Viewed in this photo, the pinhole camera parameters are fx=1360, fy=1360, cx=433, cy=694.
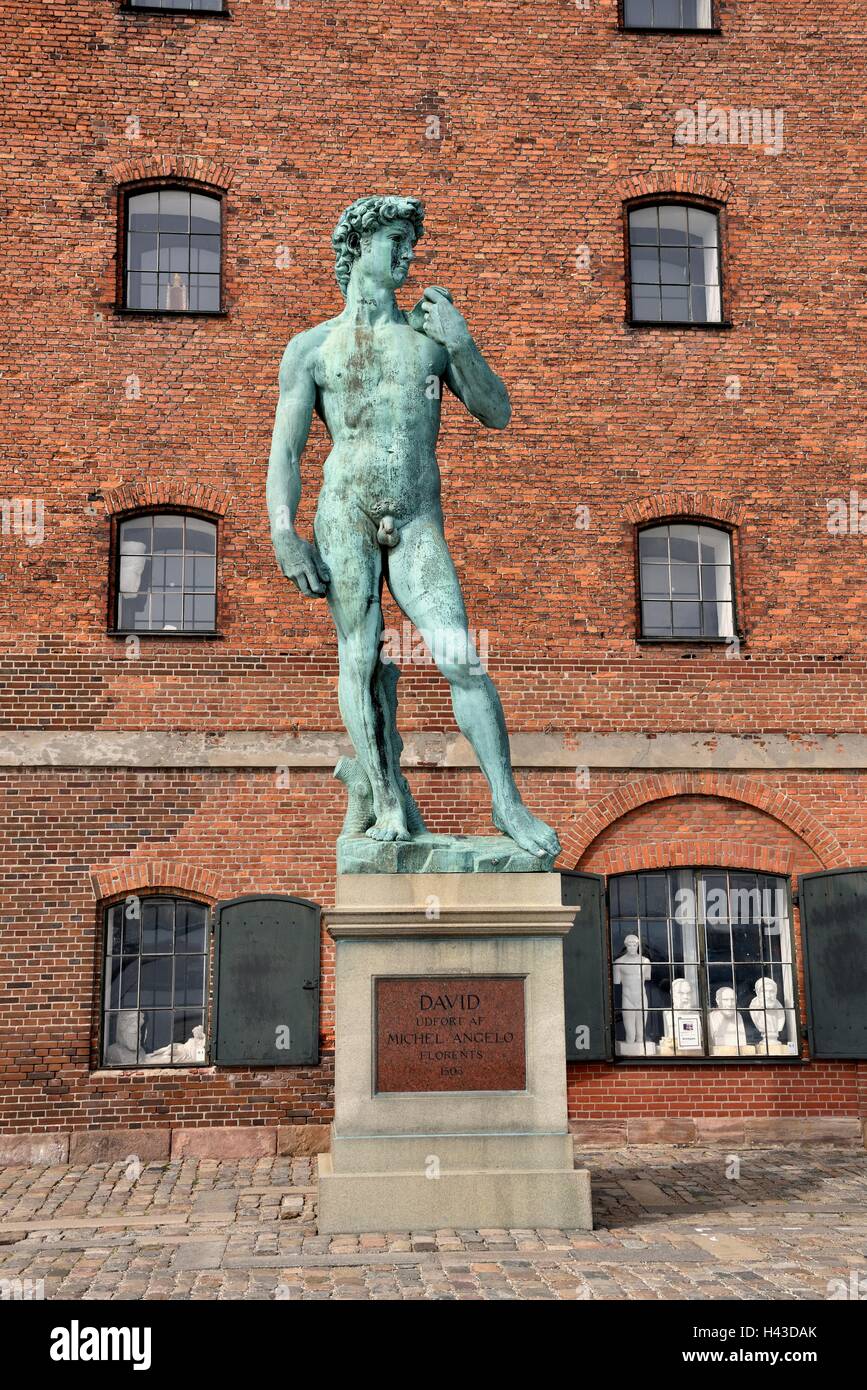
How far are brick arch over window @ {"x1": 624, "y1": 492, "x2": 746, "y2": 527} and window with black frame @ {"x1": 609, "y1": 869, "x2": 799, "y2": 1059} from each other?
3138mm

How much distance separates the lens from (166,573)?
11.9 metres

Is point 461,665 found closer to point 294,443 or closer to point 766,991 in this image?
point 294,443

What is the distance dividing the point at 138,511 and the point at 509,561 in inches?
129

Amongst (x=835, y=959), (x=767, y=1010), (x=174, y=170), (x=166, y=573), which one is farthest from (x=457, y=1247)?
(x=174, y=170)

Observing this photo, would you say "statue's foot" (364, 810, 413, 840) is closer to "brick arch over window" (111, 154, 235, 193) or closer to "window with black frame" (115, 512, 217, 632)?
"window with black frame" (115, 512, 217, 632)

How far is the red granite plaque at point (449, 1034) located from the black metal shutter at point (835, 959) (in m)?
5.84

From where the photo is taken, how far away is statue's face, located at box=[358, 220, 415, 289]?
6938 mm

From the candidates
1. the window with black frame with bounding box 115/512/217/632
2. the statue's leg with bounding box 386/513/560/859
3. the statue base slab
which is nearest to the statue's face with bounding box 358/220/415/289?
the statue's leg with bounding box 386/513/560/859

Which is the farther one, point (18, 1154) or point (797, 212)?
point (797, 212)

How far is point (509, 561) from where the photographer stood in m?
12.0

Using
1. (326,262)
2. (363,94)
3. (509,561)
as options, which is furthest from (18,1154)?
(363,94)

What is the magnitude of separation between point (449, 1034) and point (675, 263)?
887 cm

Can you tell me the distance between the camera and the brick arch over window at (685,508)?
12.1m

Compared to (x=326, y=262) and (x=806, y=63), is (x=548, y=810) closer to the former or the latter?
(x=326, y=262)
